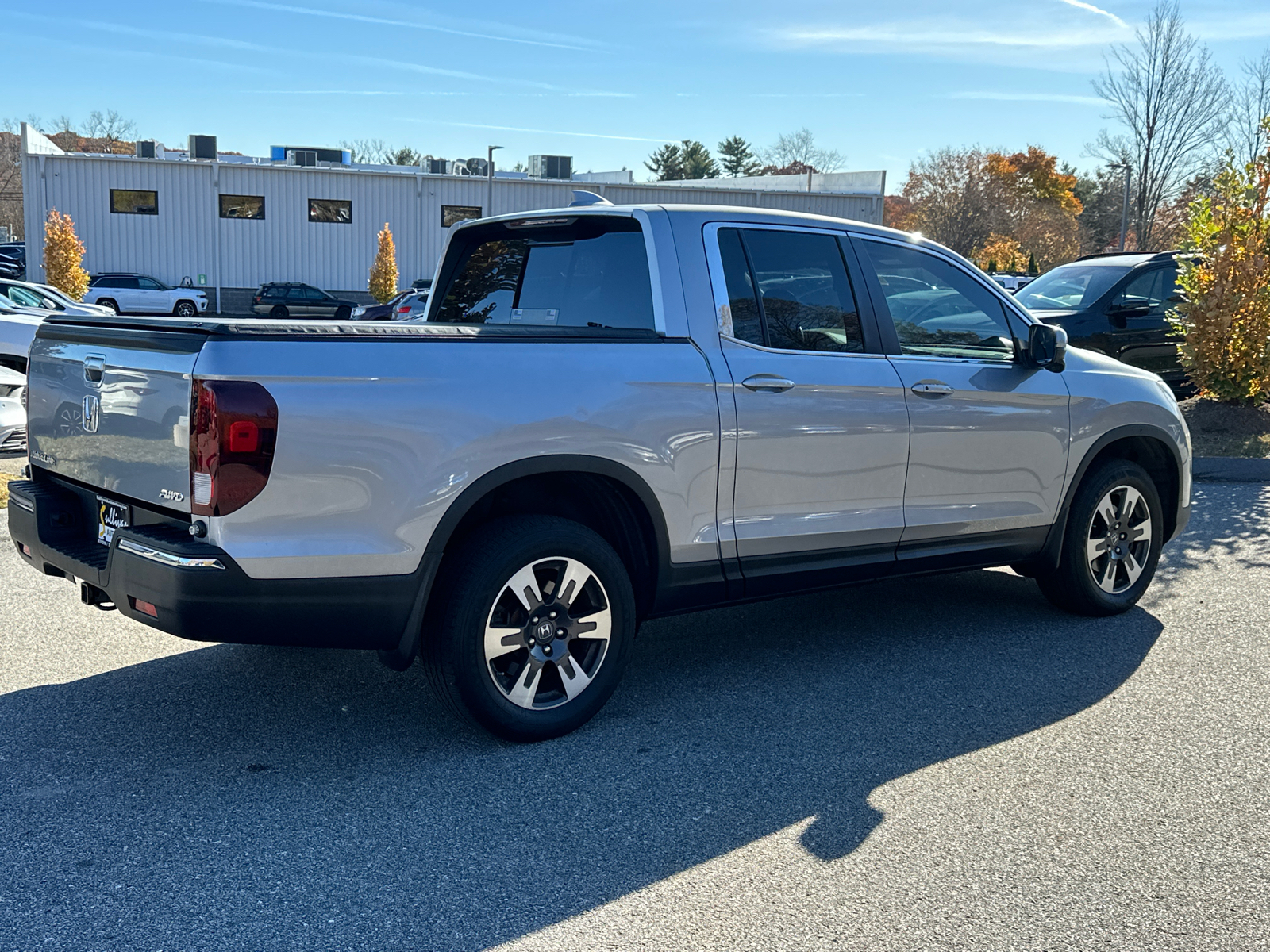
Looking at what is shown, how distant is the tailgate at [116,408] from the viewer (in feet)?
12.0

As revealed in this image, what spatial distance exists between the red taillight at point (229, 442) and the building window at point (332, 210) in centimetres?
4709

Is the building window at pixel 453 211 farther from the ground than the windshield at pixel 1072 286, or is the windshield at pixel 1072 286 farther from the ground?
the building window at pixel 453 211

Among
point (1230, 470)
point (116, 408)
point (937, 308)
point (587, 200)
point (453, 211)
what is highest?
point (453, 211)

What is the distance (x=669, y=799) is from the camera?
3.84m

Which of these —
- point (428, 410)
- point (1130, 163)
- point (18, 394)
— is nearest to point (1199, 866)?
point (428, 410)

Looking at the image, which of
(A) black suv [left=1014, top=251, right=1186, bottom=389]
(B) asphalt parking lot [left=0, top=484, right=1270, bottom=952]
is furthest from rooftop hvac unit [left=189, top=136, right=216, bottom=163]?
(B) asphalt parking lot [left=0, top=484, right=1270, bottom=952]

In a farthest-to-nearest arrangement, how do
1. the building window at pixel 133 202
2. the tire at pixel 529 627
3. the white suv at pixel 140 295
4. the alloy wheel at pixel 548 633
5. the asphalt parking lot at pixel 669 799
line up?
the building window at pixel 133 202, the white suv at pixel 140 295, the alloy wheel at pixel 548 633, the tire at pixel 529 627, the asphalt parking lot at pixel 669 799

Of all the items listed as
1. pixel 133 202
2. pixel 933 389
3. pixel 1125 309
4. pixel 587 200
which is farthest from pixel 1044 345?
pixel 133 202

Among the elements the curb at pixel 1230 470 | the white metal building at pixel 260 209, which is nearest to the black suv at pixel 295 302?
the white metal building at pixel 260 209

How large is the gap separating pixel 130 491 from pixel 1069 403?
13.7 ft

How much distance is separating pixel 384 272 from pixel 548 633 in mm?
42056

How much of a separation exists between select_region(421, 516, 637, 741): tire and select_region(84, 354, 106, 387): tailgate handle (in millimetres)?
1336

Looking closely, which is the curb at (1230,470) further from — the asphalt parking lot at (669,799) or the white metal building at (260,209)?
the white metal building at (260,209)

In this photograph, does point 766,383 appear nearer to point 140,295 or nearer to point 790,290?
point 790,290
